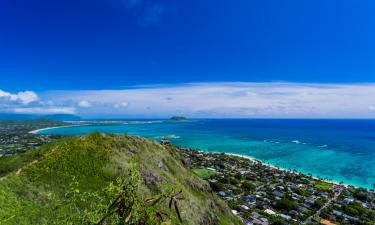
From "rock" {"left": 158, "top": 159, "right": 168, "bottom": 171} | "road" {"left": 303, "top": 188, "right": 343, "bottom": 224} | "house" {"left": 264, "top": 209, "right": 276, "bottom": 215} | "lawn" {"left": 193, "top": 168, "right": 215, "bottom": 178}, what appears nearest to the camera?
"rock" {"left": 158, "top": 159, "right": 168, "bottom": 171}

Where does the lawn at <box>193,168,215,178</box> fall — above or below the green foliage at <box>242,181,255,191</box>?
above

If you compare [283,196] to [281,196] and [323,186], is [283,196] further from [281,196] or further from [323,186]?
[323,186]

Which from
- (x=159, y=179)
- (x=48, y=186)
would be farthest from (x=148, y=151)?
(x=48, y=186)

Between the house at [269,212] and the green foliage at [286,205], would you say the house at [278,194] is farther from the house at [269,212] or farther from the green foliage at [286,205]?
the house at [269,212]

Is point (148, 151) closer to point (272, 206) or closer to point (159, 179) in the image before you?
point (159, 179)

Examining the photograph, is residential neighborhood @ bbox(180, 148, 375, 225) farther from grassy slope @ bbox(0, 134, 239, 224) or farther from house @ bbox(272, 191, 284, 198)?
grassy slope @ bbox(0, 134, 239, 224)

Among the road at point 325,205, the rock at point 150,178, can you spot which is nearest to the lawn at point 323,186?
the road at point 325,205

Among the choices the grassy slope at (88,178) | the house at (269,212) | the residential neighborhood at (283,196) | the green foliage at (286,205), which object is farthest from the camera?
the green foliage at (286,205)

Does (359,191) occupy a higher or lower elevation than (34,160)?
lower

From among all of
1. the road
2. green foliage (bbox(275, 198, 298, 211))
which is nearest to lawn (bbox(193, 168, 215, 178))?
green foliage (bbox(275, 198, 298, 211))
